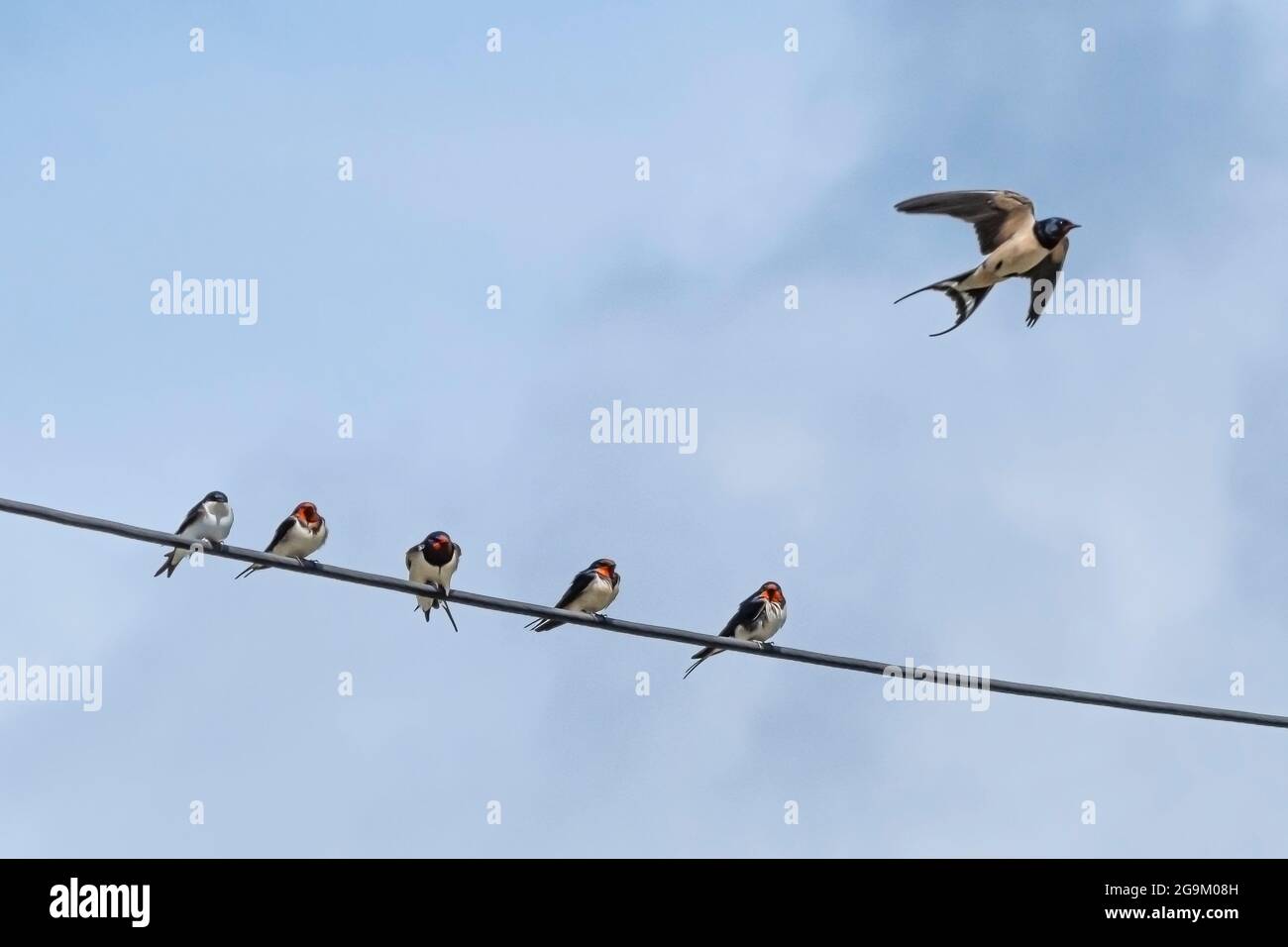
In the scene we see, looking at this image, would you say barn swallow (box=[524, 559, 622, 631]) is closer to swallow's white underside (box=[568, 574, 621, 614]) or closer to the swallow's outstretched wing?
swallow's white underside (box=[568, 574, 621, 614])

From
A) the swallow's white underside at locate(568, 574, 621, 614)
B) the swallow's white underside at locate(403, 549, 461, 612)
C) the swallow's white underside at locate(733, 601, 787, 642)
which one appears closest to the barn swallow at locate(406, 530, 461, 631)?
the swallow's white underside at locate(403, 549, 461, 612)

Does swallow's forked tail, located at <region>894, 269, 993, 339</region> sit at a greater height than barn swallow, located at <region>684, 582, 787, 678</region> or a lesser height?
greater

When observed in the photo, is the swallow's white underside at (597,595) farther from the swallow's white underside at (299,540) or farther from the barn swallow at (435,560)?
the swallow's white underside at (299,540)

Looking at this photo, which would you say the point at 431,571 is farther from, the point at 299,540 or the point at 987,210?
the point at 987,210

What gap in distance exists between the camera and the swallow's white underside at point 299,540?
13.8m

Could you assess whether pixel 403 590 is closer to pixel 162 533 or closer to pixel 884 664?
pixel 162 533

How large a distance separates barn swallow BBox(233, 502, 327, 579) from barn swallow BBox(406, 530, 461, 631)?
0.67 metres

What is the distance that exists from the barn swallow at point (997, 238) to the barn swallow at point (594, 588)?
9.83ft

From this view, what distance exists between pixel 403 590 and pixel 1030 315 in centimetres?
608

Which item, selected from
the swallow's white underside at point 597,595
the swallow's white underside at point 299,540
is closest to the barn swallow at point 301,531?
the swallow's white underside at point 299,540

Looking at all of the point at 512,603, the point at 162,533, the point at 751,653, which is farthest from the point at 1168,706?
the point at 162,533

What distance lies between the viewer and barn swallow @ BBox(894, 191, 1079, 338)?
1343cm

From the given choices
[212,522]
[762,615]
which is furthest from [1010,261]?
[212,522]

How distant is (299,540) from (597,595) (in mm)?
2092
